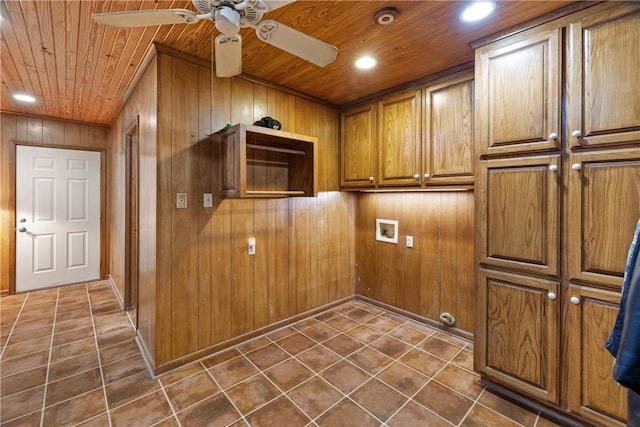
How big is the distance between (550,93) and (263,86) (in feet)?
7.21

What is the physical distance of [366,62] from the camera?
7.67ft

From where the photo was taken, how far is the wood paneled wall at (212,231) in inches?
84.1

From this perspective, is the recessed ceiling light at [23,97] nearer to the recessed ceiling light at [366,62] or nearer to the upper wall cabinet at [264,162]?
the upper wall cabinet at [264,162]

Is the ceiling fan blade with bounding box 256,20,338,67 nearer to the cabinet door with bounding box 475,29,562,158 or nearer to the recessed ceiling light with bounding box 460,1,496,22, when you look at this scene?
the recessed ceiling light with bounding box 460,1,496,22

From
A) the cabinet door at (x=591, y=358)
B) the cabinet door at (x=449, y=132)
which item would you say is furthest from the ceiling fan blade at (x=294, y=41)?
the cabinet door at (x=591, y=358)

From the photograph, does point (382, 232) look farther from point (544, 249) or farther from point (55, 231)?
point (55, 231)

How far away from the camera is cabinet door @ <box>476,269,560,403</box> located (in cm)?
167

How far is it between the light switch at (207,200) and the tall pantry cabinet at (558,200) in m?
2.02

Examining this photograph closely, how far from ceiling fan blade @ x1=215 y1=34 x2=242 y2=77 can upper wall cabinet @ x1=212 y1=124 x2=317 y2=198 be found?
45 cm

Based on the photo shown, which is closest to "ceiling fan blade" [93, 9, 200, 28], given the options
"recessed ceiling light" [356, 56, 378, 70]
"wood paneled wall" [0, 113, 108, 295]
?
"recessed ceiling light" [356, 56, 378, 70]

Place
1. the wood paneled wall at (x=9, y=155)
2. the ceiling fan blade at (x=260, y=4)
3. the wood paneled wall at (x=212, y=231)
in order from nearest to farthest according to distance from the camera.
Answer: the ceiling fan blade at (x=260, y=4), the wood paneled wall at (x=212, y=231), the wood paneled wall at (x=9, y=155)

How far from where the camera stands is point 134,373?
7.02 feet

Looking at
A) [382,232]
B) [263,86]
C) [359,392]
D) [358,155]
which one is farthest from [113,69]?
[359,392]

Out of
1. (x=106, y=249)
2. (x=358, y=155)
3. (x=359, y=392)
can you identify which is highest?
(x=358, y=155)
